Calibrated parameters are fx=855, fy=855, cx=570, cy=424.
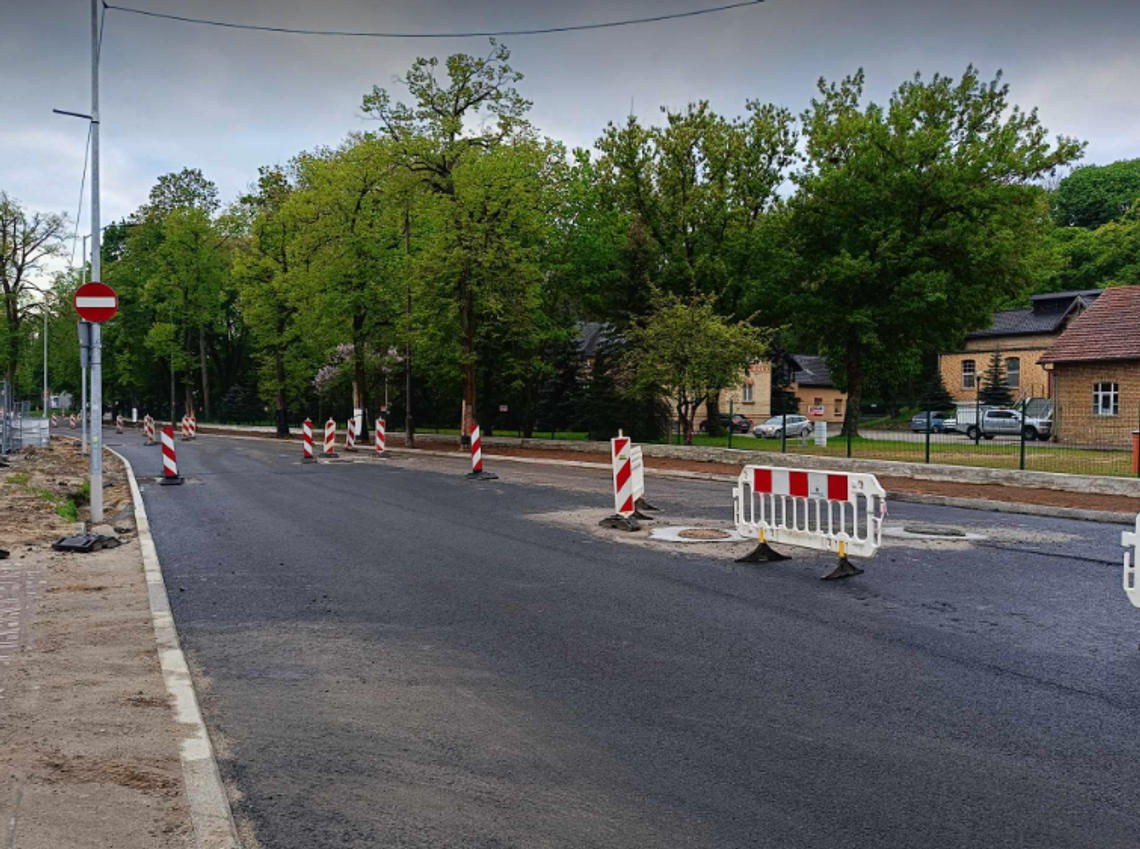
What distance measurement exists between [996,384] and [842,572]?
4932cm

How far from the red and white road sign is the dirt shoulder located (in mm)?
4019

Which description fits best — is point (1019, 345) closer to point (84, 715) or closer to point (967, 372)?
point (967, 372)

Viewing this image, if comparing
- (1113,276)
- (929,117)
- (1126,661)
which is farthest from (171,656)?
(1113,276)

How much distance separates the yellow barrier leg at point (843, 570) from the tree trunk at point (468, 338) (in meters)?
24.4

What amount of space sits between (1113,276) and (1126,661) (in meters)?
67.2

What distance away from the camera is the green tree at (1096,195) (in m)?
70.9

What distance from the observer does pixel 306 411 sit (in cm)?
6244

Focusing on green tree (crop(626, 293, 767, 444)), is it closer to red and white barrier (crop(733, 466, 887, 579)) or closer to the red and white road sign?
red and white barrier (crop(733, 466, 887, 579))

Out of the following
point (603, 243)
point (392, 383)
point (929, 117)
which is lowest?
point (392, 383)

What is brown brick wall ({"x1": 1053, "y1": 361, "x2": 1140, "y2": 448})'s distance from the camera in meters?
27.5

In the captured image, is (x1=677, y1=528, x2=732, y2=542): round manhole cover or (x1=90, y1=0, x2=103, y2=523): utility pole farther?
(x1=90, y1=0, x2=103, y2=523): utility pole

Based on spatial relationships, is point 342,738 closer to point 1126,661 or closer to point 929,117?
point 1126,661

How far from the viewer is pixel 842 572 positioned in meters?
9.05

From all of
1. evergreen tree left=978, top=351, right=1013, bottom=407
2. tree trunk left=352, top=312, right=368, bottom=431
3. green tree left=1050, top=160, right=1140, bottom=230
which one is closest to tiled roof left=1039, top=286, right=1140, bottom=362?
evergreen tree left=978, top=351, right=1013, bottom=407
